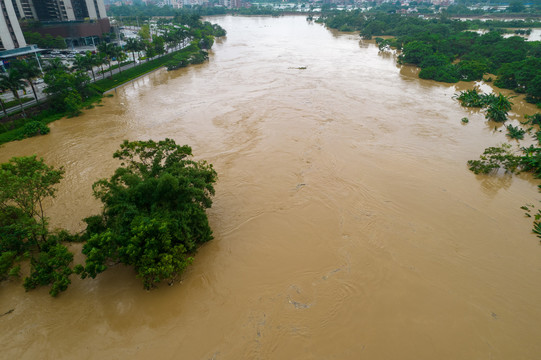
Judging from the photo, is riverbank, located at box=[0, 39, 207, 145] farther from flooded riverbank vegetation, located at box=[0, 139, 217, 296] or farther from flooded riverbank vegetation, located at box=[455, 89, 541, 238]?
flooded riverbank vegetation, located at box=[455, 89, 541, 238]

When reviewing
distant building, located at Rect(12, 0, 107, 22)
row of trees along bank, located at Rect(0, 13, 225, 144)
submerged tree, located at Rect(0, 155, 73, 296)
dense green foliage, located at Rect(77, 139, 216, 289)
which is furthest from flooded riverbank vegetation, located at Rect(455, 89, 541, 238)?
distant building, located at Rect(12, 0, 107, 22)

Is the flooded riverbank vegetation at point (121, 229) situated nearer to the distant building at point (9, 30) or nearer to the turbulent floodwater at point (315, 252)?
the turbulent floodwater at point (315, 252)

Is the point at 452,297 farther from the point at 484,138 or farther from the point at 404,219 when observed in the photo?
the point at 484,138

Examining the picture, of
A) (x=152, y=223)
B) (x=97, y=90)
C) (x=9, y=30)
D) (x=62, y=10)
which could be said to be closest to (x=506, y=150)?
(x=152, y=223)

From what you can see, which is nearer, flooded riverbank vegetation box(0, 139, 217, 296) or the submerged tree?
flooded riverbank vegetation box(0, 139, 217, 296)

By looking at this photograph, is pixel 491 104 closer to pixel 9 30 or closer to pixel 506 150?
pixel 506 150
